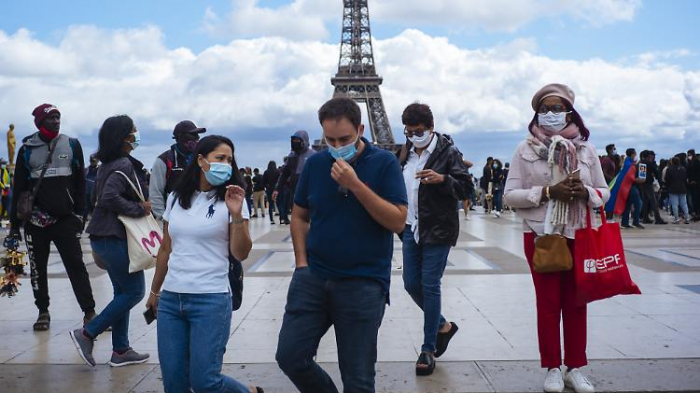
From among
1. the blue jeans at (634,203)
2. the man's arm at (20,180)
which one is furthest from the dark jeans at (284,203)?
the man's arm at (20,180)

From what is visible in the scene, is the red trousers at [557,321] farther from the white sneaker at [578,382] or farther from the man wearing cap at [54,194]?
the man wearing cap at [54,194]

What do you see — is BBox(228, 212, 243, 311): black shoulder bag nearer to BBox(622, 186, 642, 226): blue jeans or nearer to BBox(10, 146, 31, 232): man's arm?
BBox(10, 146, 31, 232): man's arm

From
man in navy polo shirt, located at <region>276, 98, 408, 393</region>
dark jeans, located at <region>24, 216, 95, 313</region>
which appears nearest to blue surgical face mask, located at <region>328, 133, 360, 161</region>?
man in navy polo shirt, located at <region>276, 98, 408, 393</region>

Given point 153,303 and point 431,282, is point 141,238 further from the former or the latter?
point 431,282

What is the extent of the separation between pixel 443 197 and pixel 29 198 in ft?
11.0

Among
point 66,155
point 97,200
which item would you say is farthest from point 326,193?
point 66,155

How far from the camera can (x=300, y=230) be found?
3.44m

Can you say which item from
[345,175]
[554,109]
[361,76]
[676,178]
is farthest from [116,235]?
[361,76]

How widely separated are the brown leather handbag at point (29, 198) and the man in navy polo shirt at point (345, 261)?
344 cm

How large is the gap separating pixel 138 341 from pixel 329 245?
10.2ft

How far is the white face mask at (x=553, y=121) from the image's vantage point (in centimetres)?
440

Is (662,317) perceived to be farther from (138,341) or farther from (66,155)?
(66,155)

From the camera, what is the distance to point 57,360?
205 inches

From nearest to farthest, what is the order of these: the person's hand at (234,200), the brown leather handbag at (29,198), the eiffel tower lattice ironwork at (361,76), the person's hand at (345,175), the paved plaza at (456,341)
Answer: the person's hand at (345,175) → the person's hand at (234,200) → the paved plaza at (456,341) → the brown leather handbag at (29,198) → the eiffel tower lattice ironwork at (361,76)
